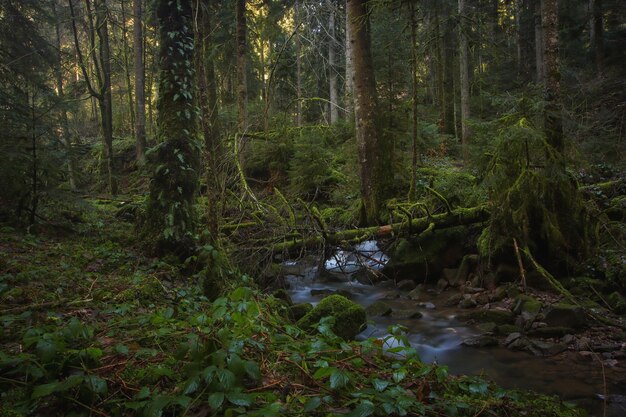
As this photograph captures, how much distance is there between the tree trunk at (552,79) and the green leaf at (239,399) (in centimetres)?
713

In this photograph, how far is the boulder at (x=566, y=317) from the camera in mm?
5973

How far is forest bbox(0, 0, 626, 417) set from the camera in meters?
2.54

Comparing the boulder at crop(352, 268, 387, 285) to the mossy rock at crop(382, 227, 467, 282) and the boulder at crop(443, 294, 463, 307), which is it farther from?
the boulder at crop(443, 294, 463, 307)

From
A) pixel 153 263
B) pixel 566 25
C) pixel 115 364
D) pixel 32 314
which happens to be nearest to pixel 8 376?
pixel 115 364

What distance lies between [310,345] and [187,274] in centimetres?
367

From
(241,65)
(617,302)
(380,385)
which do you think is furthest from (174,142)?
(241,65)

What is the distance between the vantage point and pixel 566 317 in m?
6.01

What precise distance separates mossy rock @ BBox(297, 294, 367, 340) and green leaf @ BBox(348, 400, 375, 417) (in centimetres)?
322

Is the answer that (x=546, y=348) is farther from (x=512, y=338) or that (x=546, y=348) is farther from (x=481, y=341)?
(x=481, y=341)

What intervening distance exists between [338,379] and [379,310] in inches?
201

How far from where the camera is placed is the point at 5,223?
6.55 m

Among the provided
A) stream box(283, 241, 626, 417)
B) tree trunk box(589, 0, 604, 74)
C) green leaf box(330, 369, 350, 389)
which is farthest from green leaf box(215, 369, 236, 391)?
tree trunk box(589, 0, 604, 74)

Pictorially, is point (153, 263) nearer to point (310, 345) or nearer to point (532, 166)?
point (310, 345)

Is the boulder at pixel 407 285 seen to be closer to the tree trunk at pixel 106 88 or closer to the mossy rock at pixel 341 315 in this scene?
the mossy rock at pixel 341 315
